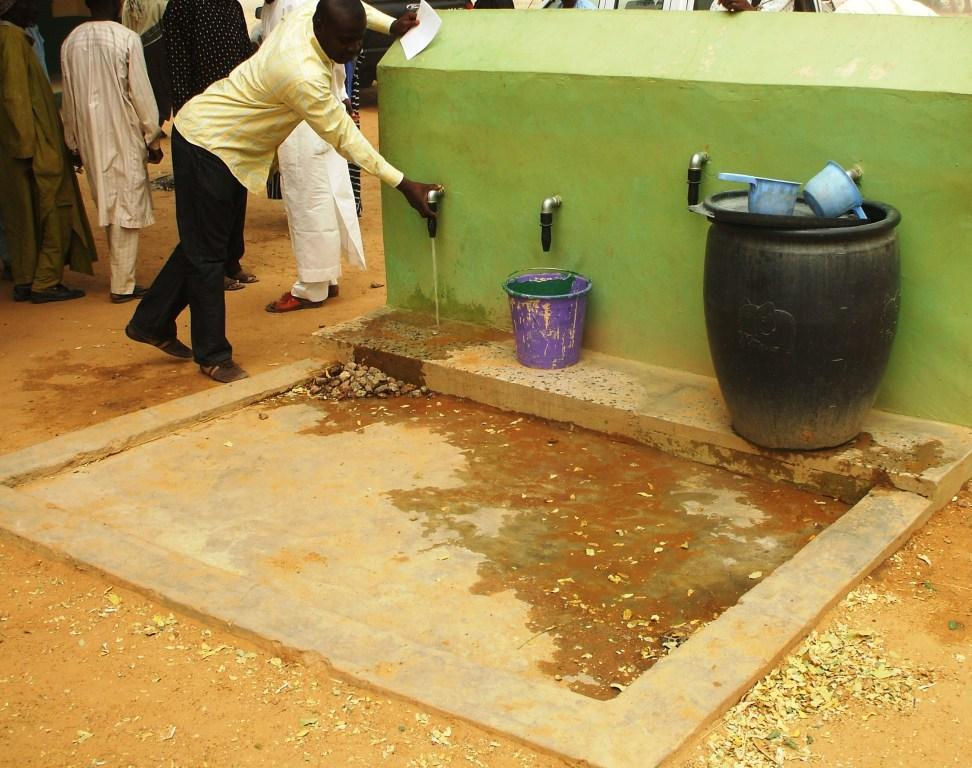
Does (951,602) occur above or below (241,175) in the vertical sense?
below

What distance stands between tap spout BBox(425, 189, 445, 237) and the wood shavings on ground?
9.62 feet

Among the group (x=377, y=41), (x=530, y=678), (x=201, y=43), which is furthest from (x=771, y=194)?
(x=377, y=41)

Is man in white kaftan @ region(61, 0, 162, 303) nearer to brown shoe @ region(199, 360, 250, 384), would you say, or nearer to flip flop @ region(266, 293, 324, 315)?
flip flop @ region(266, 293, 324, 315)

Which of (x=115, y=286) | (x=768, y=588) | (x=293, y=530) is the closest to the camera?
(x=768, y=588)

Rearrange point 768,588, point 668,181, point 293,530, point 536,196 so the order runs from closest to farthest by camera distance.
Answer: point 768,588 → point 293,530 → point 668,181 → point 536,196

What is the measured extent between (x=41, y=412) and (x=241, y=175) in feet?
4.79

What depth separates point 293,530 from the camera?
4.05 meters

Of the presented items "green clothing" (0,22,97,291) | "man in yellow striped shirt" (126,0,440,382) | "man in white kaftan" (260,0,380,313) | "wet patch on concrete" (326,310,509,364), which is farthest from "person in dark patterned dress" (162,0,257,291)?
"wet patch on concrete" (326,310,509,364)

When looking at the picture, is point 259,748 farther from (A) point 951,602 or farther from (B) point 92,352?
(B) point 92,352

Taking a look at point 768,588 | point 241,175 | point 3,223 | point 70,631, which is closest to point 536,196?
point 241,175

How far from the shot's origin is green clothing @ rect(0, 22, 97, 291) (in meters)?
6.77

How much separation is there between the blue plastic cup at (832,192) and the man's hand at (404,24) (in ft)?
7.80

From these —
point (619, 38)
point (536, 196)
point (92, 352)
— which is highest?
point (619, 38)

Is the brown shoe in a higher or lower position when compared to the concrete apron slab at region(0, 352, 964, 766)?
lower
